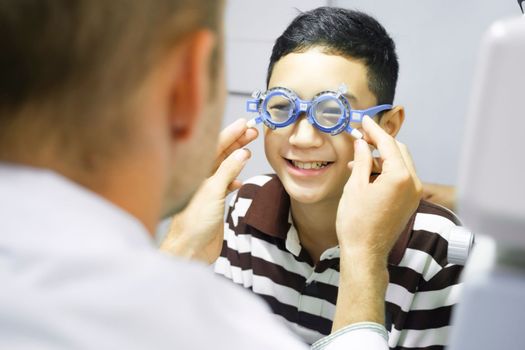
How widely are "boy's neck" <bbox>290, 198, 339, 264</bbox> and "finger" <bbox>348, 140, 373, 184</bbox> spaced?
20cm

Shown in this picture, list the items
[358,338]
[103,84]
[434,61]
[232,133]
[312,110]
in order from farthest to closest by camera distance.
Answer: [434,61] < [232,133] < [312,110] < [358,338] < [103,84]

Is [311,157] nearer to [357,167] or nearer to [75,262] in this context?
[357,167]

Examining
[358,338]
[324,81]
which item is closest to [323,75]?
[324,81]

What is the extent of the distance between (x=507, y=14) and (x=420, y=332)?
2.91 ft

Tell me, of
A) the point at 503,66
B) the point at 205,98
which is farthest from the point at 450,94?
the point at 503,66

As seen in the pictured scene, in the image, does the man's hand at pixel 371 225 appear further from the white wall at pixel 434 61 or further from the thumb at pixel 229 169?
the white wall at pixel 434 61

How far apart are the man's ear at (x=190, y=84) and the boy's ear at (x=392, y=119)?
73 centimetres

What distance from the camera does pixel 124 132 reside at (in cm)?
47

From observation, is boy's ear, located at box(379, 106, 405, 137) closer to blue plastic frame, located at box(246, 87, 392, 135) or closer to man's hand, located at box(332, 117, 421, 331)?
Result: blue plastic frame, located at box(246, 87, 392, 135)

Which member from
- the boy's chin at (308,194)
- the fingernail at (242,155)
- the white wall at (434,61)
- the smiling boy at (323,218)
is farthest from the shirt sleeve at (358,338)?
the white wall at (434,61)

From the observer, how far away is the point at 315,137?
111 centimetres

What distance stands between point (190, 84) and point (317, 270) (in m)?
0.77

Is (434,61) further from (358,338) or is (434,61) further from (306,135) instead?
(358,338)

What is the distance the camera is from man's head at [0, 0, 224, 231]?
1.38ft
